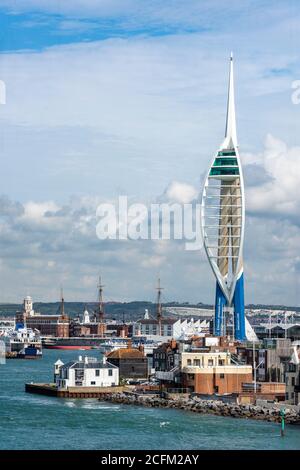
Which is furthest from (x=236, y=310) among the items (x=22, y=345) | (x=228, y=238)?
(x=22, y=345)

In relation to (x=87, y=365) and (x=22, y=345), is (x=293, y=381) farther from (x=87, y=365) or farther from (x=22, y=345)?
(x=22, y=345)

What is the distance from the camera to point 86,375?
28.5 metres

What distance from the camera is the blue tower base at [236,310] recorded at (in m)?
42.8

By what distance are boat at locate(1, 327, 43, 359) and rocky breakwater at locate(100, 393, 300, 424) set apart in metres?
29.4

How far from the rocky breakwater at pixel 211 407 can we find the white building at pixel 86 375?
1016 mm

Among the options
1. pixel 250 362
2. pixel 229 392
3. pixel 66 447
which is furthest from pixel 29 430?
pixel 250 362

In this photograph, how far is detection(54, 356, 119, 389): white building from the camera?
28453 millimetres

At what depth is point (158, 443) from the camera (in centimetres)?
1881

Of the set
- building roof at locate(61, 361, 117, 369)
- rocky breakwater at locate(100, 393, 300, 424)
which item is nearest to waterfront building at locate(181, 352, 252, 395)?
rocky breakwater at locate(100, 393, 300, 424)

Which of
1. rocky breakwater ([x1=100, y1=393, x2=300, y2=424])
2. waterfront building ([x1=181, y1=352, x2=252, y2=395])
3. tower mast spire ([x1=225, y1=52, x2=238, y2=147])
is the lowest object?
rocky breakwater ([x1=100, y1=393, x2=300, y2=424])

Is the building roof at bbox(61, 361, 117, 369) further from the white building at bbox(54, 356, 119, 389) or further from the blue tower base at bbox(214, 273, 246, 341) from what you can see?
the blue tower base at bbox(214, 273, 246, 341)

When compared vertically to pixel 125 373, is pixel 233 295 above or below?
above

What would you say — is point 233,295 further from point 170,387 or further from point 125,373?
point 170,387
